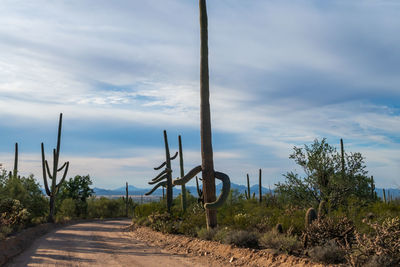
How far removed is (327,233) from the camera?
1079cm

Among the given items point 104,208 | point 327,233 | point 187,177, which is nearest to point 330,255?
point 327,233

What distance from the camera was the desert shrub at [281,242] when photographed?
10.8m

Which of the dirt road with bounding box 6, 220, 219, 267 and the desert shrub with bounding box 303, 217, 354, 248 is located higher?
the desert shrub with bounding box 303, 217, 354, 248

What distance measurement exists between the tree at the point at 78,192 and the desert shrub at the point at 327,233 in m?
38.9

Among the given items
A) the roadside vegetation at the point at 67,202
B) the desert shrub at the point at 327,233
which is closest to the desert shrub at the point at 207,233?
the desert shrub at the point at 327,233

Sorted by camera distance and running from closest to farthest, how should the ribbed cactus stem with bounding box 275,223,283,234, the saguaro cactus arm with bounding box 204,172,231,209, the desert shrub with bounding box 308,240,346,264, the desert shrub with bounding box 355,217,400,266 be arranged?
the desert shrub with bounding box 355,217,400,266, the desert shrub with bounding box 308,240,346,264, the ribbed cactus stem with bounding box 275,223,283,234, the saguaro cactus arm with bounding box 204,172,231,209

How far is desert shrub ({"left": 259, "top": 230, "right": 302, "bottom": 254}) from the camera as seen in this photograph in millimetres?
10816

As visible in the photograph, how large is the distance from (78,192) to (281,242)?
135 ft

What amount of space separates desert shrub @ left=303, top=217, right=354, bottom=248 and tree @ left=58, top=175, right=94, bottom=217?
3892 cm

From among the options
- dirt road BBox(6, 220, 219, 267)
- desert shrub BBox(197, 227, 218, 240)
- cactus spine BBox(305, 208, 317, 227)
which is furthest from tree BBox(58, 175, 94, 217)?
cactus spine BBox(305, 208, 317, 227)

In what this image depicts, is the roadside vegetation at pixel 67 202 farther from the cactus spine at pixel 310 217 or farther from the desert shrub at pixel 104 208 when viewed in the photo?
the cactus spine at pixel 310 217

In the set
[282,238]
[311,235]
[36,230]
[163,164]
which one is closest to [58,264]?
[282,238]

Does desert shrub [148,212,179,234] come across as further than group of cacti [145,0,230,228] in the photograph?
Yes

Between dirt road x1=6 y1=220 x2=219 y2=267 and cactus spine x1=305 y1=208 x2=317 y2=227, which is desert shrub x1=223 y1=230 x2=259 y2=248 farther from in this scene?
cactus spine x1=305 y1=208 x2=317 y2=227
